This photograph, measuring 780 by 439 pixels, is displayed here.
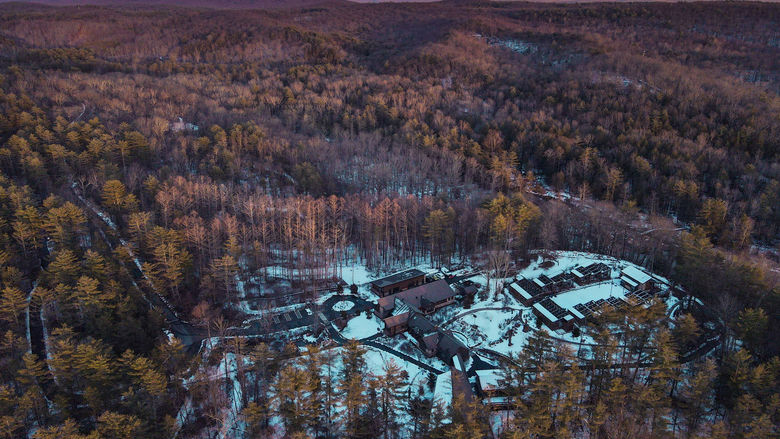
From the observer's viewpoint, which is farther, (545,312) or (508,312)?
(508,312)

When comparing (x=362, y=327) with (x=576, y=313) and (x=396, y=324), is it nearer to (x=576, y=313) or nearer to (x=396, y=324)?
(x=396, y=324)

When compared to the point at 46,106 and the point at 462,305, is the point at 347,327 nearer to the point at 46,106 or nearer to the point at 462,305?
the point at 462,305

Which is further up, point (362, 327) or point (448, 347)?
point (448, 347)

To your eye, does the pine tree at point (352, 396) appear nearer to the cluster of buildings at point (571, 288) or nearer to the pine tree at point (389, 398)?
the pine tree at point (389, 398)

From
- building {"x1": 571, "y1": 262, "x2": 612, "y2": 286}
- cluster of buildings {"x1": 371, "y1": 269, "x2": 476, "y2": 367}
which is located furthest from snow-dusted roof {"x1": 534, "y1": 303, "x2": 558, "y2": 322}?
building {"x1": 571, "y1": 262, "x2": 612, "y2": 286}

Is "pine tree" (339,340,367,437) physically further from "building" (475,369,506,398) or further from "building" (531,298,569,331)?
"building" (531,298,569,331)

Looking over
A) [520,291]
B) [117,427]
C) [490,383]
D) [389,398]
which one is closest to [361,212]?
[520,291]
